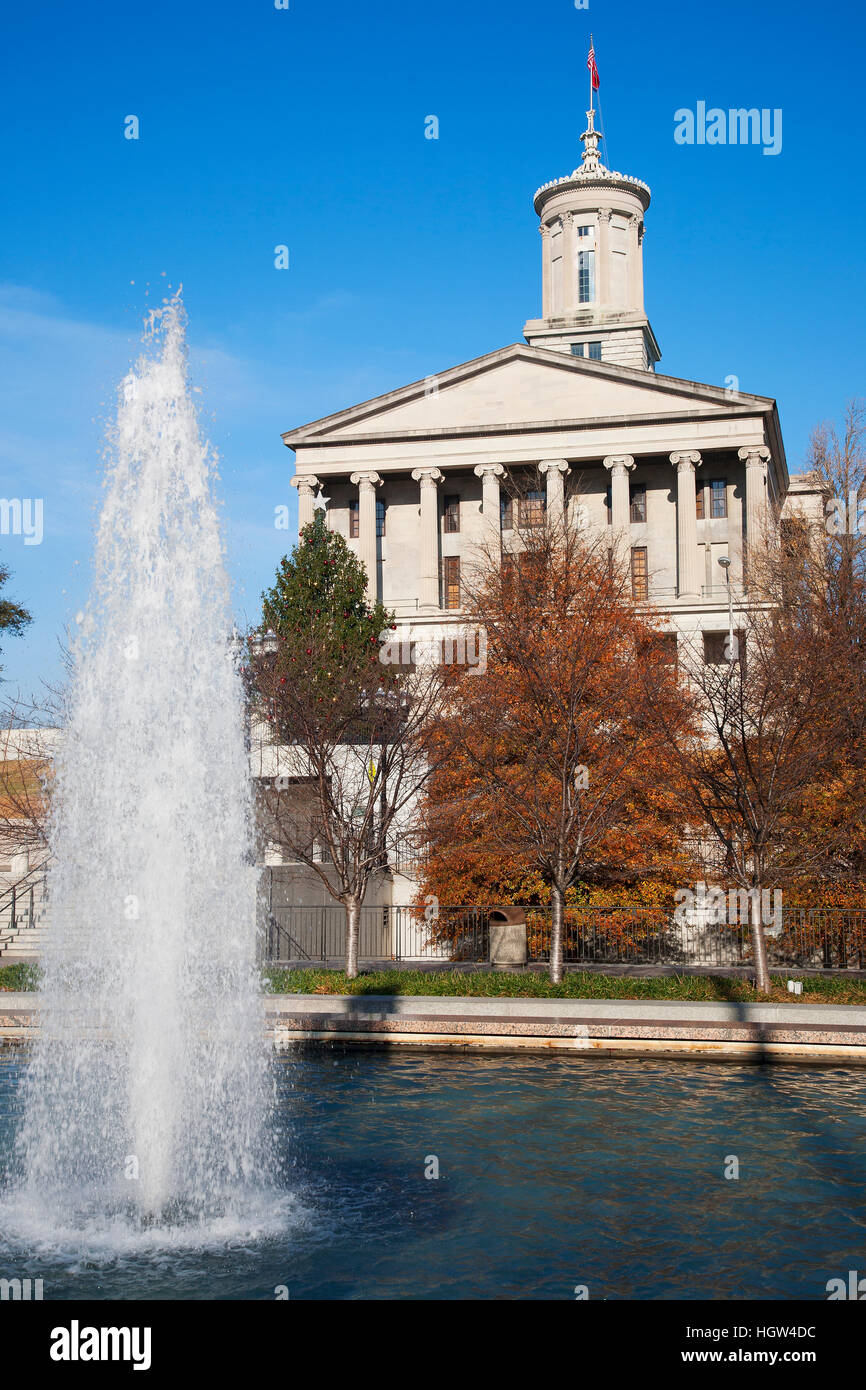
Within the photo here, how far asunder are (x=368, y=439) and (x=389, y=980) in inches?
1578

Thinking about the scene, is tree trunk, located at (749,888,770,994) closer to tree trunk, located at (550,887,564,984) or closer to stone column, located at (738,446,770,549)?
tree trunk, located at (550,887,564,984)

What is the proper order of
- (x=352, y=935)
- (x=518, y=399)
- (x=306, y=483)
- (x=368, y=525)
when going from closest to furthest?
1. (x=352, y=935)
2. (x=518, y=399)
3. (x=306, y=483)
4. (x=368, y=525)

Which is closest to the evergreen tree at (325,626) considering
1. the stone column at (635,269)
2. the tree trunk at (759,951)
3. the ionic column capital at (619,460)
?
the tree trunk at (759,951)

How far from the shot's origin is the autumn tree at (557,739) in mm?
22594

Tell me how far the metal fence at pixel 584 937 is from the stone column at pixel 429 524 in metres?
27.0

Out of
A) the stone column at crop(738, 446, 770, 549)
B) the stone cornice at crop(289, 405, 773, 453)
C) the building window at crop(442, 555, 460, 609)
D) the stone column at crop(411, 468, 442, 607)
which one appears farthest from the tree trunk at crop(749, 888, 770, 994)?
the stone cornice at crop(289, 405, 773, 453)

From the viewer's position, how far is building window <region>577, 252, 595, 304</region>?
6794 centimetres

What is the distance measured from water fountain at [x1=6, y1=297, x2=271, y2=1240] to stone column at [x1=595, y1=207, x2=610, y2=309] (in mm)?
60068

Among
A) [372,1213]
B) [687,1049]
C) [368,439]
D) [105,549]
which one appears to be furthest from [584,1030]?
[368,439]

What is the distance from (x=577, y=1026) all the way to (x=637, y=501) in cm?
4415

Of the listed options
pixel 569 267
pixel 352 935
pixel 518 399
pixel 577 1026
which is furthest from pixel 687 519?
pixel 577 1026

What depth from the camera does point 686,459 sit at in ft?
177

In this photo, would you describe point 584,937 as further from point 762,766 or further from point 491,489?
point 491,489
